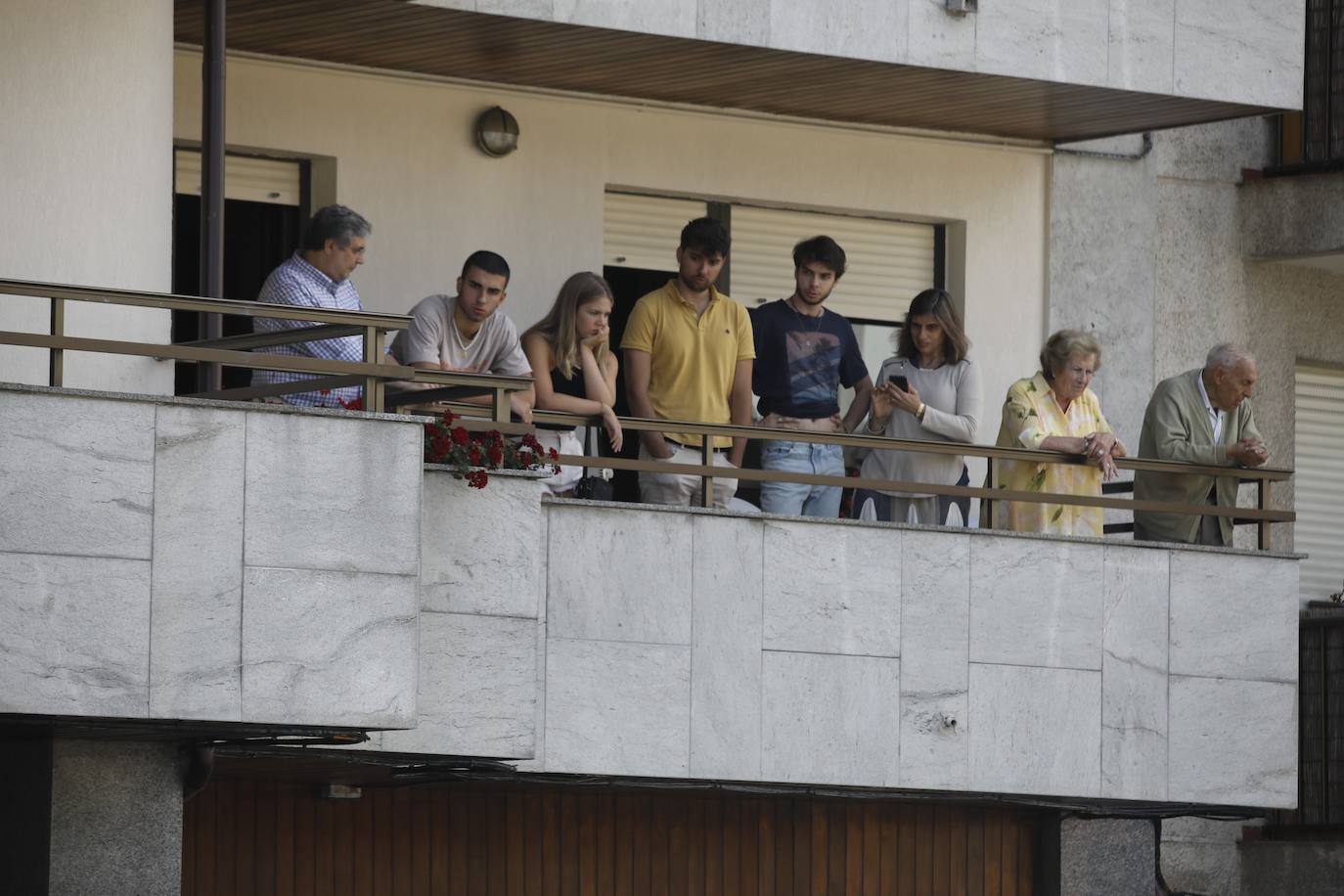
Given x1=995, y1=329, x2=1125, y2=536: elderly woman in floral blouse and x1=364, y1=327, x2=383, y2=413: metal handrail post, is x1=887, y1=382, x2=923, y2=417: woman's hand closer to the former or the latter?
x1=995, y1=329, x2=1125, y2=536: elderly woman in floral blouse

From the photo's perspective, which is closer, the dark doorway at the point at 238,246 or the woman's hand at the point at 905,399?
the woman's hand at the point at 905,399

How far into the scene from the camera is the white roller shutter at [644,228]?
1538 centimetres

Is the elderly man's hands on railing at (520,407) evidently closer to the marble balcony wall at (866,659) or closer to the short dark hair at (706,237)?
the marble balcony wall at (866,659)

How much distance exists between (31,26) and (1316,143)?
8.98 m

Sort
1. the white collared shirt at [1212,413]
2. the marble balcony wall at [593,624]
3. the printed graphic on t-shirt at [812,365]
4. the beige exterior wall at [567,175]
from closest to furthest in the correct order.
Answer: the marble balcony wall at [593,624]
the printed graphic on t-shirt at [812,365]
the white collared shirt at [1212,413]
the beige exterior wall at [567,175]

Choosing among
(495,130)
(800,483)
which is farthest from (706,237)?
(495,130)

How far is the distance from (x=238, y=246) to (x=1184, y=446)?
515 centimetres

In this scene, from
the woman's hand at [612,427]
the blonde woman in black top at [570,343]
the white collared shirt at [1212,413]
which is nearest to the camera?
the woman's hand at [612,427]

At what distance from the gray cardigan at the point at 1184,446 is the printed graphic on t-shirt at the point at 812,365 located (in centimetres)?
170

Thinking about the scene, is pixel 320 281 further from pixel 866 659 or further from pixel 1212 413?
pixel 1212 413

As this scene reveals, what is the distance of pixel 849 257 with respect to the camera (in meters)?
16.1

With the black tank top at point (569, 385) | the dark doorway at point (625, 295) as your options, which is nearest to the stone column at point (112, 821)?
the black tank top at point (569, 385)

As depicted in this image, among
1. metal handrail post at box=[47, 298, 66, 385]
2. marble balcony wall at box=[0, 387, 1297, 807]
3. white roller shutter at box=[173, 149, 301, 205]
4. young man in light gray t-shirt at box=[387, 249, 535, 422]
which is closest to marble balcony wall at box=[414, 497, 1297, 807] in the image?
marble balcony wall at box=[0, 387, 1297, 807]

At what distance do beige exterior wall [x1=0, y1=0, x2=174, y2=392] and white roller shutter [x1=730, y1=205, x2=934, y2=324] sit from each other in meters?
4.82
